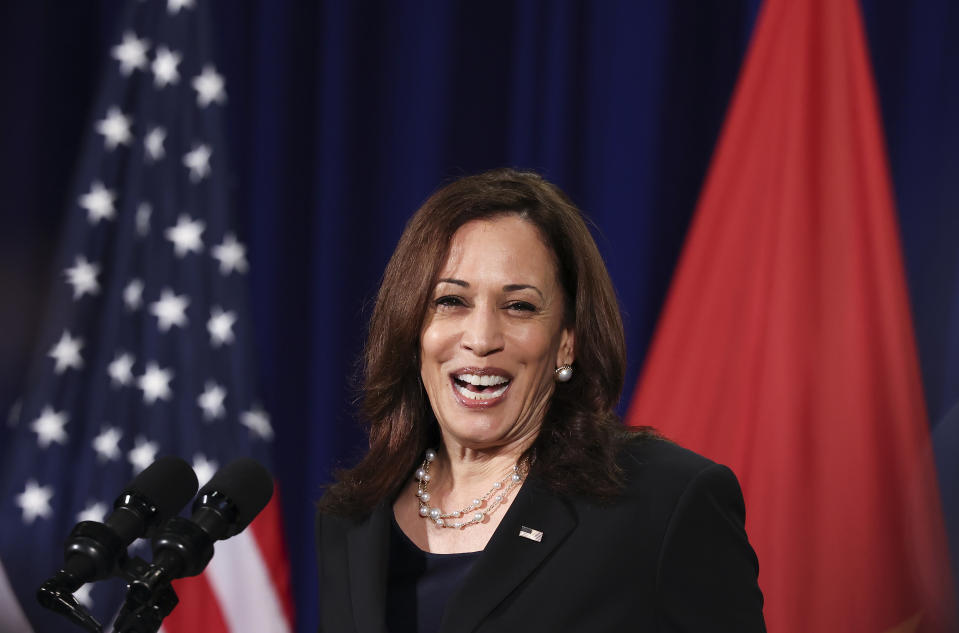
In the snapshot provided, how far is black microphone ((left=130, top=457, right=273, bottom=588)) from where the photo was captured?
1055 mm

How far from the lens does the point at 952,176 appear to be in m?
2.43

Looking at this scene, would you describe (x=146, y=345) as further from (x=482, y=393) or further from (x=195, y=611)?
(x=482, y=393)

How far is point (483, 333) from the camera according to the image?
158 cm

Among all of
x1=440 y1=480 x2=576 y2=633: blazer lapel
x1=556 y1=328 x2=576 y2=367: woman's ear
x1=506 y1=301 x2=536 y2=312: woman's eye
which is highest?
x1=506 y1=301 x2=536 y2=312: woman's eye

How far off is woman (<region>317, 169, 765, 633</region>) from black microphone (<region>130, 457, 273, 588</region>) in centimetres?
40

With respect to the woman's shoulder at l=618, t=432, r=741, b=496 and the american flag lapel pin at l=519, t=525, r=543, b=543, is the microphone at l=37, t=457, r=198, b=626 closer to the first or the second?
the american flag lapel pin at l=519, t=525, r=543, b=543

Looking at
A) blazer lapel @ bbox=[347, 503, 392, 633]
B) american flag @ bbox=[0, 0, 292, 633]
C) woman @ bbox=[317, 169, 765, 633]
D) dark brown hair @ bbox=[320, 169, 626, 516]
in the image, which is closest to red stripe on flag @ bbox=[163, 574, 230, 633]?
american flag @ bbox=[0, 0, 292, 633]

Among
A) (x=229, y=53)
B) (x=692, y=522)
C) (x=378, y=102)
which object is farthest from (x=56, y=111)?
(x=692, y=522)

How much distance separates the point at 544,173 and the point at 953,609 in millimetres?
1520

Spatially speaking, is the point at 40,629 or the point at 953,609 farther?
the point at 40,629

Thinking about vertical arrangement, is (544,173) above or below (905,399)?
above

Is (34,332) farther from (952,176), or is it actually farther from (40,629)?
(952,176)

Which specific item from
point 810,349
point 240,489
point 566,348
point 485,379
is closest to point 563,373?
point 566,348

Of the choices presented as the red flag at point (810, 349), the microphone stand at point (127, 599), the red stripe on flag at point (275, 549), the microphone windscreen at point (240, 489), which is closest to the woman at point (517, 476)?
the microphone windscreen at point (240, 489)
